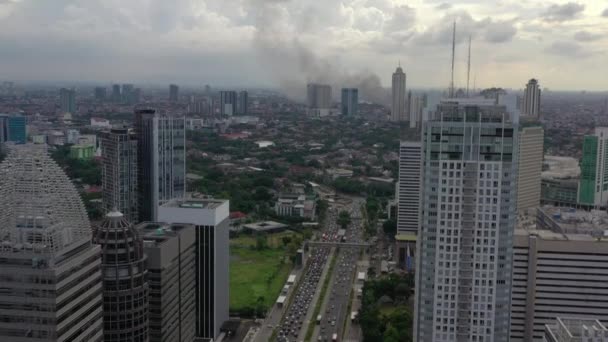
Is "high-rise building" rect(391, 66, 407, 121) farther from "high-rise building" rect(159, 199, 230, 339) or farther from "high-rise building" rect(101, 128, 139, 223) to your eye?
"high-rise building" rect(159, 199, 230, 339)

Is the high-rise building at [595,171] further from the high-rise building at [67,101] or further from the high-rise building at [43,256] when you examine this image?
the high-rise building at [67,101]

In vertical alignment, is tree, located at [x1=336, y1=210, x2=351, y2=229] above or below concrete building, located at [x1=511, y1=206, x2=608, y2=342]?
below

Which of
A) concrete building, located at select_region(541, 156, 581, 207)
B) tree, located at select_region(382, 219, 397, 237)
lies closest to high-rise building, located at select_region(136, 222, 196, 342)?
tree, located at select_region(382, 219, 397, 237)

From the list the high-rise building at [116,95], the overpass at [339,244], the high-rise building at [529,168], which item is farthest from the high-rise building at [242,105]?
the overpass at [339,244]

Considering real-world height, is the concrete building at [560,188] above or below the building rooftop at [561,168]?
below

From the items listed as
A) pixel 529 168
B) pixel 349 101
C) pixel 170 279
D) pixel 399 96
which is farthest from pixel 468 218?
pixel 349 101

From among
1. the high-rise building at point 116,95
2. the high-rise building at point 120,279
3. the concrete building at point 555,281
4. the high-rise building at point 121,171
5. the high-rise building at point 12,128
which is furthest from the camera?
the high-rise building at point 116,95

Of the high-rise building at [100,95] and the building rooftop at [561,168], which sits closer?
the building rooftop at [561,168]

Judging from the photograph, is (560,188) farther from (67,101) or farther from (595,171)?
(67,101)
